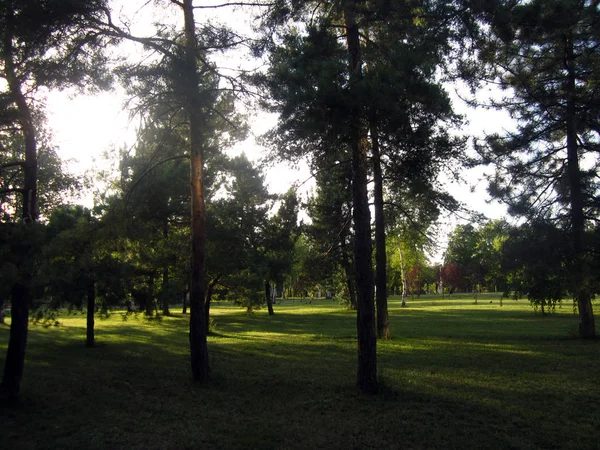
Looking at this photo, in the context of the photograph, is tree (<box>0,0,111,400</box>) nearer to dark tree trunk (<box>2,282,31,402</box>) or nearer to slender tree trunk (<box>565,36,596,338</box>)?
dark tree trunk (<box>2,282,31,402</box>)

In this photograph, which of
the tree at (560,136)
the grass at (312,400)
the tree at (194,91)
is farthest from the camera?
the tree at (560,136)

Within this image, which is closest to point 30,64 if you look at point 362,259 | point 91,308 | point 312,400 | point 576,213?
point 362,259

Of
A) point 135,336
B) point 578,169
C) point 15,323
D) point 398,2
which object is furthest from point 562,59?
point 135,336

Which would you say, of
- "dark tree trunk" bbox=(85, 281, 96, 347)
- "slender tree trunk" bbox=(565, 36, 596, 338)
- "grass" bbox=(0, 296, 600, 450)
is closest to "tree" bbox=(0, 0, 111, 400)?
"grass" bbox=(0, 296, 600, 450)

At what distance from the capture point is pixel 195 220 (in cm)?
991

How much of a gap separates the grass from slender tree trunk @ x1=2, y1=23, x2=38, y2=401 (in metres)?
0.56

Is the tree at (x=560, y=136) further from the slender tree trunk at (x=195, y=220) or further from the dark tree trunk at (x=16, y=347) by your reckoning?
the dark tree trunk at (x=16, y=347)

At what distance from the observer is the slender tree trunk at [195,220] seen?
928 cm

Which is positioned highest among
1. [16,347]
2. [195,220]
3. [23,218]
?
[195,220]

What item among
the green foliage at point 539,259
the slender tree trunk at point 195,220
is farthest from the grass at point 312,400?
the green foliage at point 539,259

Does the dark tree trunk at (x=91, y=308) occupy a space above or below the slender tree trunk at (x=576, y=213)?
below

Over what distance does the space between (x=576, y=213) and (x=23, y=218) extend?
15446 millimetres

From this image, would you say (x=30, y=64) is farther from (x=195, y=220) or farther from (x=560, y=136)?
(x=560, y=136)

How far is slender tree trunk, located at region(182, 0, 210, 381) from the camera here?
9281 mm
